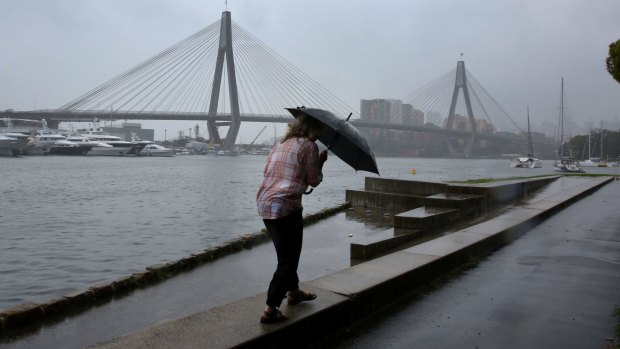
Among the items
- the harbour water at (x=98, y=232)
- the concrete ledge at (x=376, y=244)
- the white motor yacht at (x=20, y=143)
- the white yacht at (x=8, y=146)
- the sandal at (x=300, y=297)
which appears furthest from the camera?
the white motor yacht at (x=20, y=143)

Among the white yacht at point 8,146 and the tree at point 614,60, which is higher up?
the tree at point 614,60

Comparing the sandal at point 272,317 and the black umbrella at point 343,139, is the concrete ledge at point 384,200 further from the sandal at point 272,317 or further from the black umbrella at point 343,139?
the sandal at point 272,317

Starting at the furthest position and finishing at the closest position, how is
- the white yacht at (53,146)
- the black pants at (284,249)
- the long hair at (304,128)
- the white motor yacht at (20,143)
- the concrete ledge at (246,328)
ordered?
the white yacht at (53,146), the white motor yacht at (20,143), the long hair at (304,128), the black pants at (284,249), the concrete ledge at (246,328)

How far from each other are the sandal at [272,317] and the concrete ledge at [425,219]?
513cm

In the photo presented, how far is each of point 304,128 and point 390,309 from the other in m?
1.80

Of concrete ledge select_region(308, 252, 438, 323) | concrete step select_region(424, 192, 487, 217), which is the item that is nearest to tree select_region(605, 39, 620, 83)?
concrete step select_region(424, 192, 487, 217)

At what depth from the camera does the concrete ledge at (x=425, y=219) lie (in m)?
8.63

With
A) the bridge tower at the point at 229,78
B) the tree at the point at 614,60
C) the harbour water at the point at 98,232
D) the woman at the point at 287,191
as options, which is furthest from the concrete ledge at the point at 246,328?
the bridge tower at the point at 229,78

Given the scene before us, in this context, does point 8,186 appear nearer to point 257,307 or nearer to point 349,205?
point 349,205

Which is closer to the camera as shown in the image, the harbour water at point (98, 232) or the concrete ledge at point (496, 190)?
the harbour water at point (98, 232)

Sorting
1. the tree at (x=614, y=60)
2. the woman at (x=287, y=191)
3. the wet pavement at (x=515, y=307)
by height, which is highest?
the tree at (x=614, y=60)

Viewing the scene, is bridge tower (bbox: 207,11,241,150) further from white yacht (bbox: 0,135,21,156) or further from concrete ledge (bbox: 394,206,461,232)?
concrete ledge (bbox: 394,206,461,232)

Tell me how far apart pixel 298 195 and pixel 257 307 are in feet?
3.05

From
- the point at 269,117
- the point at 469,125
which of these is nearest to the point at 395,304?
the point at 269,117
